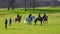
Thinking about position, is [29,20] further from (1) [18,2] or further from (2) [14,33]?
(1) [18,2]

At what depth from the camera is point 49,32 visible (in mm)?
23906

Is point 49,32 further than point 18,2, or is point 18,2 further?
point 18,2

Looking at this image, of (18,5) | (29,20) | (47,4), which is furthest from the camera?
(47,4)

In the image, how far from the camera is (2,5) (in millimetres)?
139875

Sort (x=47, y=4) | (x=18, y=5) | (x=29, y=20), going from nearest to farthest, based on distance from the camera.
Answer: (x=29, y=20), (x=18, y=5), (x=47, y=4)

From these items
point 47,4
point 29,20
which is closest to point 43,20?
point 29,20

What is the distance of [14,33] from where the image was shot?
23344 millimetres

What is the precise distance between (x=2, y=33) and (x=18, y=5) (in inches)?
4506

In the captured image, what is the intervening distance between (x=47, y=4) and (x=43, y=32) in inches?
5648

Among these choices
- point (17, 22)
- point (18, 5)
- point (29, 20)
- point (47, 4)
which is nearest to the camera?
point (29, 20)

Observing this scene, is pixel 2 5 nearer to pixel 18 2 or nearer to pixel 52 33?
pixel 18 2

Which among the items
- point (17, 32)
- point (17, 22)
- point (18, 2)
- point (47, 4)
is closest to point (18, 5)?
point (18, 2)

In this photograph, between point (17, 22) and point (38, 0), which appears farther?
point (38, 0)

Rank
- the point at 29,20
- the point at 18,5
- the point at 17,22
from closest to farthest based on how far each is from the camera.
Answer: the point at 29,20 < the point at 17,22 < the point at 18,5
